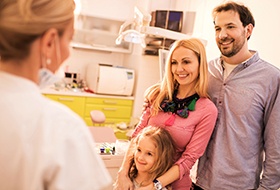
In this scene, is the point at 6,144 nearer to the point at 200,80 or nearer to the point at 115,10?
the point at 200,80

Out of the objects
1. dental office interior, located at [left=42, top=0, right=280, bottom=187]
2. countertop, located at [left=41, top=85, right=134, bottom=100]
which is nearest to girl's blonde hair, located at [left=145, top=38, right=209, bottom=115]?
dental office interior, located at [left=42, top=0, right=280, bottom=187]

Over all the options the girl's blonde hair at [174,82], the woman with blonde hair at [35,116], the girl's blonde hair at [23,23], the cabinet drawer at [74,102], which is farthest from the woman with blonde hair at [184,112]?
the cabinet drawer at [74,102]

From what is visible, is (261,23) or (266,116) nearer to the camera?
(266,116)

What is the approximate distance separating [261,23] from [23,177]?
7.67 feet

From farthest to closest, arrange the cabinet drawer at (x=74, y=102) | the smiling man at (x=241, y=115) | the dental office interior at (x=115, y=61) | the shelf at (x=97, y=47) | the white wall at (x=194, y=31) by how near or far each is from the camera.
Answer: the shelf at (x=97, y=47), the cabinet drawer at (x=74, y=102), the dental office interior at (x=115, y=61), the white wall at (x=194, y=31), the smiling man at (x=241, y=115)

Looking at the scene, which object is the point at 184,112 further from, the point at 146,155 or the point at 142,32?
the point at 142,32

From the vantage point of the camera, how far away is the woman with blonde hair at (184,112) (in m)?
1.49

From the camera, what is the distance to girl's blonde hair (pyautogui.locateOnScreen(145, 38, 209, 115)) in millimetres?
1544

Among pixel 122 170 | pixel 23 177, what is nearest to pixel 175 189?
pixel 122 170

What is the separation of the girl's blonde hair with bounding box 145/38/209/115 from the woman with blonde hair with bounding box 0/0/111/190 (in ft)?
3.12

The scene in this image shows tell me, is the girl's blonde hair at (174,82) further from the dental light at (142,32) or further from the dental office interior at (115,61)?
the dental office interior at (115,61)

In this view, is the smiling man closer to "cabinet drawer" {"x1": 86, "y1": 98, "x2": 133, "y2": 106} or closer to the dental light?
the dental light

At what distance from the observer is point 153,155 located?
1529mm

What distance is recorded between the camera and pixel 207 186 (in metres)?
1.58
